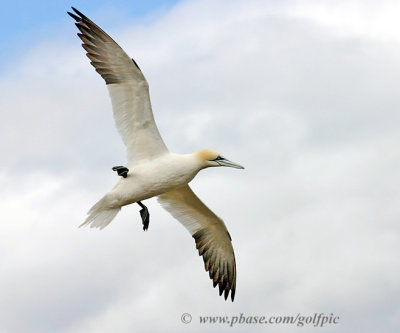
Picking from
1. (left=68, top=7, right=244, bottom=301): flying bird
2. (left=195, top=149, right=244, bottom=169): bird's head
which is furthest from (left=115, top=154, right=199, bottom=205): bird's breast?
(left=195, top=149, right=244, bottom=169): bird's head

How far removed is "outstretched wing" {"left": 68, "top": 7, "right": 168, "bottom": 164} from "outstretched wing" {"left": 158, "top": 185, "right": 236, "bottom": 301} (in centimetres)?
179

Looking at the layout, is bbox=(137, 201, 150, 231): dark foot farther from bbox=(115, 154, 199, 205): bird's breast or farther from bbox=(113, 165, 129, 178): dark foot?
bbox=(113, 165, 129, 178): dark foot

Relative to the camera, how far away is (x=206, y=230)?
1895cm

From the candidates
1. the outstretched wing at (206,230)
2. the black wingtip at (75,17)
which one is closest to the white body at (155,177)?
the outstretched wing at (206,230)

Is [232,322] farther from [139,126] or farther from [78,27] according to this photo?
[78,27]

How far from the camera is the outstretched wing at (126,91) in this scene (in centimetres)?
1667

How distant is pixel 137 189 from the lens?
17.0 metres

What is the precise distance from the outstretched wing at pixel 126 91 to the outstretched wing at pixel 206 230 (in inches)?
70.6

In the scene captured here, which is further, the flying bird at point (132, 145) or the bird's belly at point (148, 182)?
the bird's belly at point (148, 182)

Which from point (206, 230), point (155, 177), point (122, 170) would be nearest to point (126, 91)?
point (122, 170)

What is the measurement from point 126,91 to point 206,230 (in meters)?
3.84

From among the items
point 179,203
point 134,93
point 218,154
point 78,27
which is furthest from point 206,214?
point 78,27

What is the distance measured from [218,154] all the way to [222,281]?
132 inches

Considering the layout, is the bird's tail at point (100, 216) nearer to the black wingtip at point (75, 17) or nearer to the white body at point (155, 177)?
the white body at point (155, 177)
